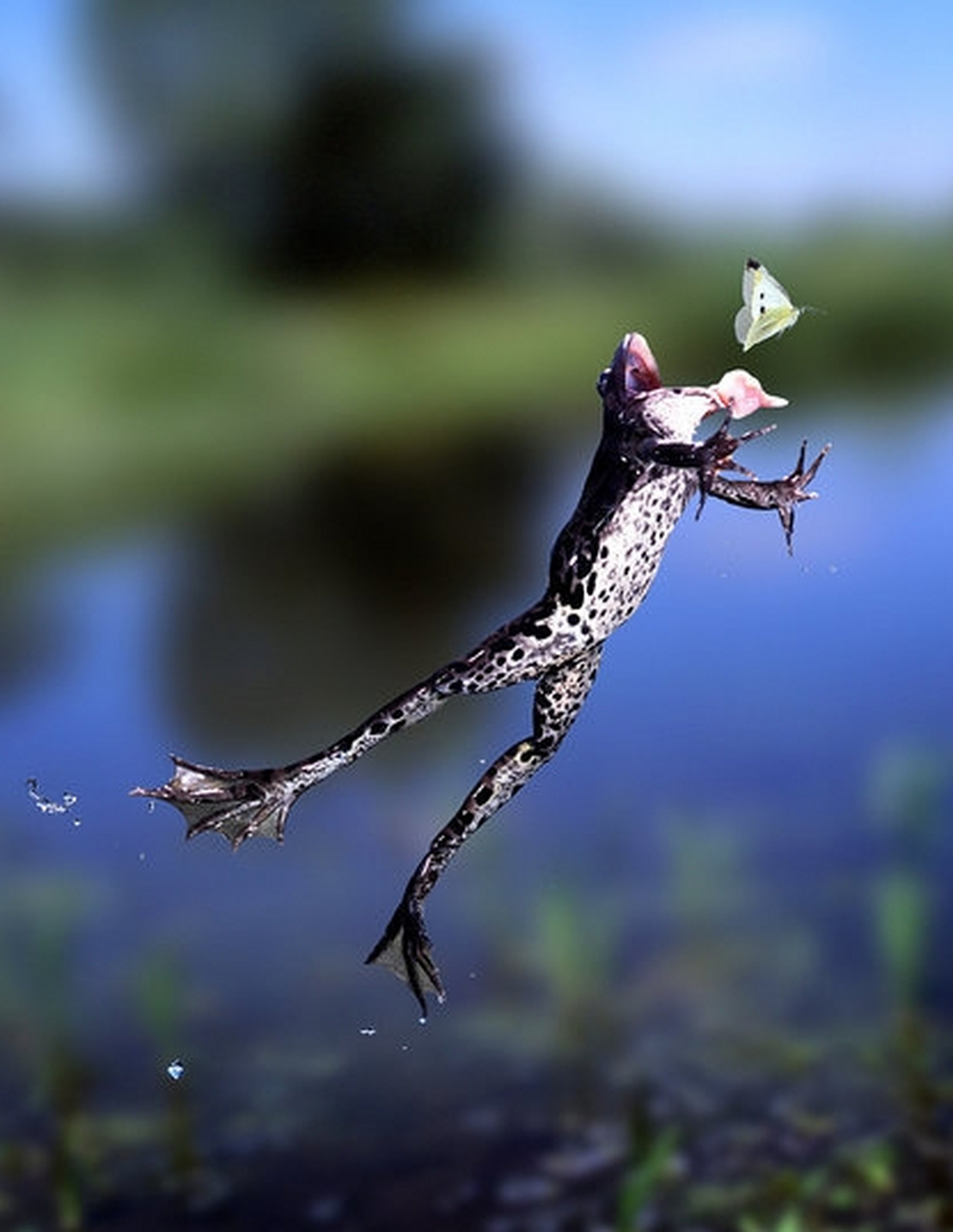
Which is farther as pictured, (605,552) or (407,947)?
(407,947)

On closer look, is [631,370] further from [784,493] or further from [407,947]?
[407,947]

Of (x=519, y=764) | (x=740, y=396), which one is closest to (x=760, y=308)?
(x=740, y=396)

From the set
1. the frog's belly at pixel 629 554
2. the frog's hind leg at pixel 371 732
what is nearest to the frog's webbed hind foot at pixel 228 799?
the frog's hind leg at pixel 371 732

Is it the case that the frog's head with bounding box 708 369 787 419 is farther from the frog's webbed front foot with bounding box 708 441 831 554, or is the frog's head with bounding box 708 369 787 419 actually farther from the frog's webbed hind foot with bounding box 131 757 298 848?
the frog's webbed hind foot with bounding box 131 757 298 848

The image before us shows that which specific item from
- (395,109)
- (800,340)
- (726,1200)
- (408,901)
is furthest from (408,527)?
(726,1200)

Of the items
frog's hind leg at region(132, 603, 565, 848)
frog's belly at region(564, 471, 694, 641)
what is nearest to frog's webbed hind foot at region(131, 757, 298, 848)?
frog's hind leg at region(132, 603, 565, 848)

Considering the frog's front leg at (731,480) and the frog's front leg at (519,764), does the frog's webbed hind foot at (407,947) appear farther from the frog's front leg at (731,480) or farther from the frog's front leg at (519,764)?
the frog's front leg at (731,480)
